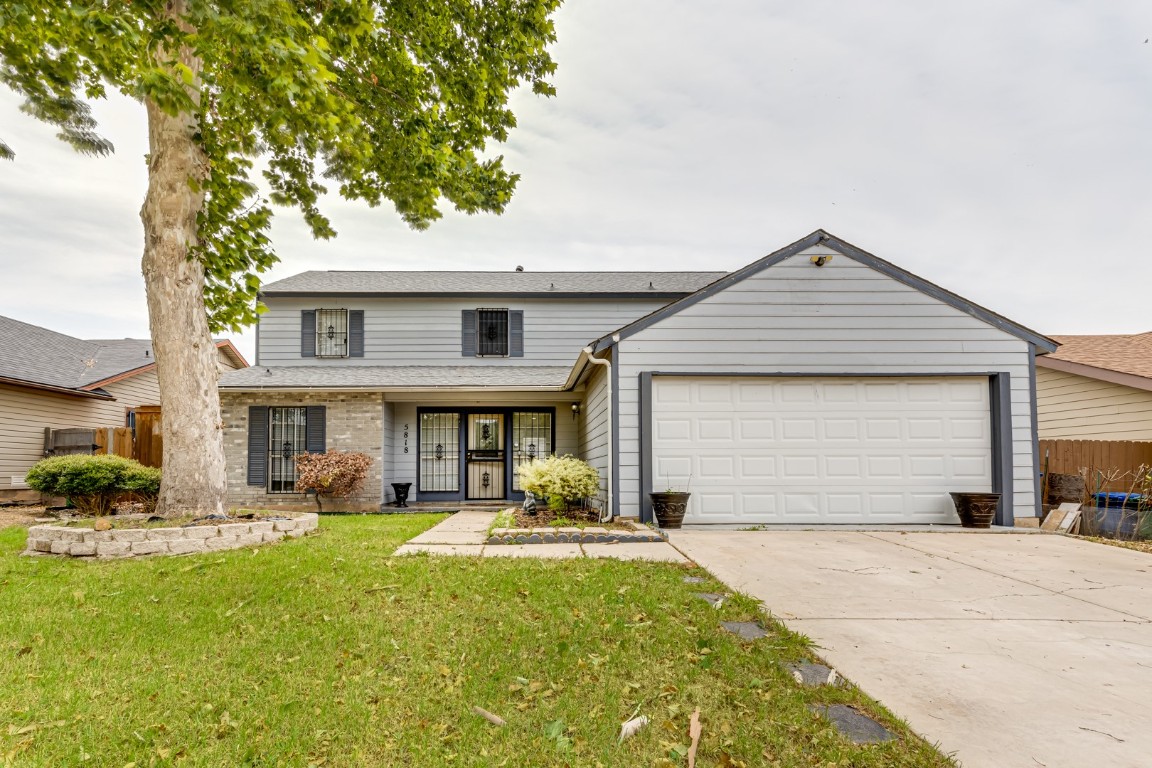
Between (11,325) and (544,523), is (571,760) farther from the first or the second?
(11,325)

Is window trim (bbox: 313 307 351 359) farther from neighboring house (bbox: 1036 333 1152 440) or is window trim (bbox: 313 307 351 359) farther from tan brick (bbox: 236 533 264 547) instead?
neighboring house (bbox: 1036 333 1152 440)

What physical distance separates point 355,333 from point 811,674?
1262cm

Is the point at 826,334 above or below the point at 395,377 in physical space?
above

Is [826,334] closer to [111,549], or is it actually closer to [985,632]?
[985,632]

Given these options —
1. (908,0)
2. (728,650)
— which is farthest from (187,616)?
(908,0)

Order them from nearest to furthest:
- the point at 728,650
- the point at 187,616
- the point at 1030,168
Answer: the point at 728,650
the point at 187,616
the point at 1030,168

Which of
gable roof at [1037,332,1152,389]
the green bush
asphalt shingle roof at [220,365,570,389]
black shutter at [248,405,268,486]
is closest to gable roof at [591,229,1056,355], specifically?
gable roof at [1037,332,1152,389]

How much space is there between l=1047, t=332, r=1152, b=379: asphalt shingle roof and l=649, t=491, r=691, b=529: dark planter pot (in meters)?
6.92

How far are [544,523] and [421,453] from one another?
19.4 ft

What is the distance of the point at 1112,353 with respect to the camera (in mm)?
11125

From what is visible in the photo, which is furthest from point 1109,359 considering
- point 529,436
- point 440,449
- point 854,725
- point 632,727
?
point 440,449

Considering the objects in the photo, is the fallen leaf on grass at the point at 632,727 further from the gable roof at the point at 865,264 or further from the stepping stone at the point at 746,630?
the gable roof at the point at 865,264

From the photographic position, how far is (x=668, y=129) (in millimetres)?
12203

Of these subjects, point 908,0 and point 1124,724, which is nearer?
point 1124,724
